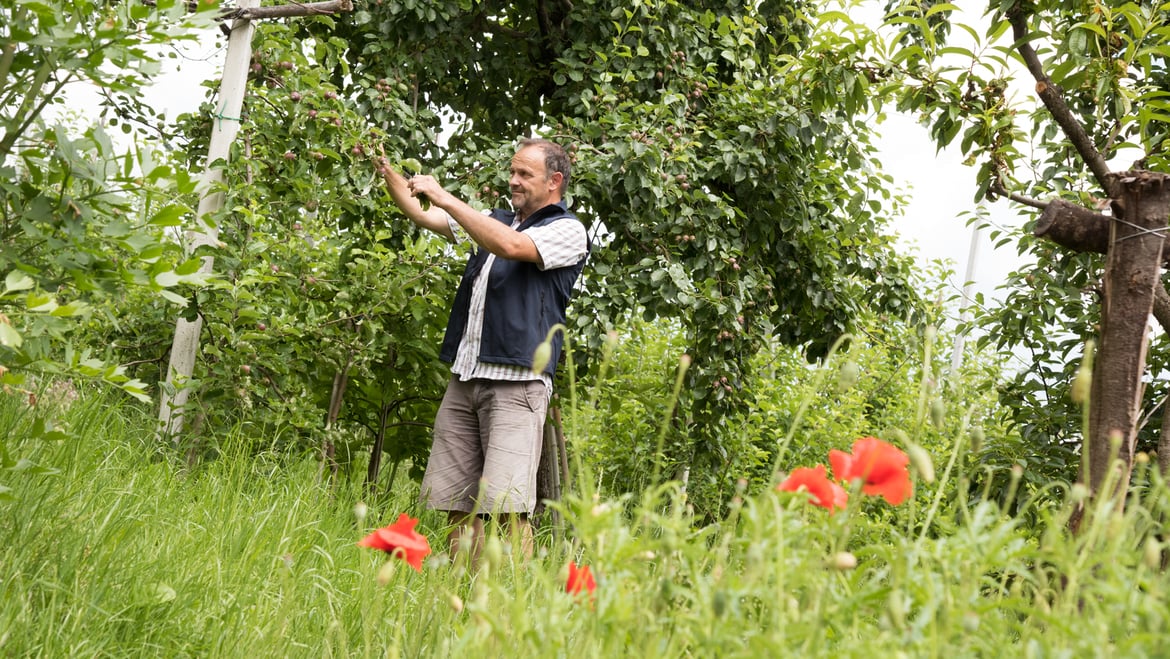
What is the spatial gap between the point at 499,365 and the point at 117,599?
150cm

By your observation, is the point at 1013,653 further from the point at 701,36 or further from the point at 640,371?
the point at 640,371

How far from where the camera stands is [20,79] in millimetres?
1710

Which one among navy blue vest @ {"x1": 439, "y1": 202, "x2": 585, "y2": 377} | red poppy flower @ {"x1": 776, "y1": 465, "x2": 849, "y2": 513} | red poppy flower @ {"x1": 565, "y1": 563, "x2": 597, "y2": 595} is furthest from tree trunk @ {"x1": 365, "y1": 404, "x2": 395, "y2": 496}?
red poppy flower @ {"x1": 776, "y1": 465, "x2": 849, "y2": 513}

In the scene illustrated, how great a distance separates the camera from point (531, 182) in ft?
11.2

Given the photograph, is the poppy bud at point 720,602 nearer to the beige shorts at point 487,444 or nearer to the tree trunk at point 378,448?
the beige shorts at point 487,444

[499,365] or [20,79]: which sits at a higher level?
[20,79]

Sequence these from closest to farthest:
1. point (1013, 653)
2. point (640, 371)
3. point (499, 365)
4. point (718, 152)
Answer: point (1013, 653)
point (499, 365)
point (718, 152)
point (640, 371)

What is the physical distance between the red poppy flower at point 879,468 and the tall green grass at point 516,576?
4 centimetres

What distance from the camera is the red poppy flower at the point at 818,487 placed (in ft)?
3.83

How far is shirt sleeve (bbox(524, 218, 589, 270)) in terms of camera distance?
3193mm

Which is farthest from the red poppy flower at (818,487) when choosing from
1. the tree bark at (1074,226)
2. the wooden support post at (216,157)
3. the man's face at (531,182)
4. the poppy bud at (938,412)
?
the wooden support post at (216,157)

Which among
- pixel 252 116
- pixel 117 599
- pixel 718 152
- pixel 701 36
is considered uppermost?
pixel 701 36

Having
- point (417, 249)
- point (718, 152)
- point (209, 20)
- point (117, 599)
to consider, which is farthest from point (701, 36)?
point (117, 599)

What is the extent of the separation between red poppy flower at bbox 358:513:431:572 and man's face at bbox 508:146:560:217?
2074mm
